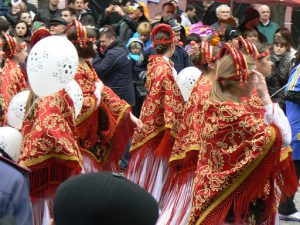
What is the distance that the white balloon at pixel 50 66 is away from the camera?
6.04 m

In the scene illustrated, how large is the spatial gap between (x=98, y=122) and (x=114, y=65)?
2675mm

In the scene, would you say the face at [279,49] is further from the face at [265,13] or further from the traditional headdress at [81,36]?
the traditional headdress at [81,36]

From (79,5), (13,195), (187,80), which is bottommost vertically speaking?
(79,5)

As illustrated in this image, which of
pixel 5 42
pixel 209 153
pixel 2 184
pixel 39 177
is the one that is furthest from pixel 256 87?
pixel 5 42

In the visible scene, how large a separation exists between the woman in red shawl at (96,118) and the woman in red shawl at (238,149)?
2220 millimetres

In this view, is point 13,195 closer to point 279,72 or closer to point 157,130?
point 157,130

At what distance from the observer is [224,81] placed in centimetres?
550

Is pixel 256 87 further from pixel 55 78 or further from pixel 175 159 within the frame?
pixel 175 159

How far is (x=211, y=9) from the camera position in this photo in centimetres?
1382

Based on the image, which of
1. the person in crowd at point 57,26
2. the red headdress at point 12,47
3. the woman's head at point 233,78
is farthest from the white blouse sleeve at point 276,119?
the person in crowd at point 57,26

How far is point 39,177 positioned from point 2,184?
10.3ft

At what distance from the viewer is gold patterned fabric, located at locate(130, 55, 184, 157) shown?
8336 mm

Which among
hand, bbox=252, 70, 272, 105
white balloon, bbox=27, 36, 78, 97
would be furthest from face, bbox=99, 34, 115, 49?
hand, bbox=252, 70, 272, 105

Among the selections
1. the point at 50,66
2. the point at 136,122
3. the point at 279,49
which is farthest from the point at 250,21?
the point at 50,66
